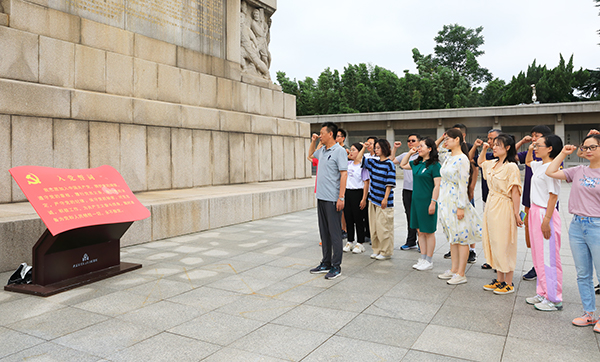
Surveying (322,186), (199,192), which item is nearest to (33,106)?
(199,192)

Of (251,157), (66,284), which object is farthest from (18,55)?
(251,157)

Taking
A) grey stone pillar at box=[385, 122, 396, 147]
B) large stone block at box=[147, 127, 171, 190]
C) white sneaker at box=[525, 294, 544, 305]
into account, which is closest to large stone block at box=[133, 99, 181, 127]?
large stone block at box=[147, 127, 171, 190]

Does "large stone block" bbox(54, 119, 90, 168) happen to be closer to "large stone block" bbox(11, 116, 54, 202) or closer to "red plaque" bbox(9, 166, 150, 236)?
"large stone block" bbox(11, 116, 54, 202)

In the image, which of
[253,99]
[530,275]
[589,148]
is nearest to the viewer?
[589,148]

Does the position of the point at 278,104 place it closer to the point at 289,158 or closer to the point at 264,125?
the point at 264,125

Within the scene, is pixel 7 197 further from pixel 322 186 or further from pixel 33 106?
pixel 322 186

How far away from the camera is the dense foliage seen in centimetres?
4012

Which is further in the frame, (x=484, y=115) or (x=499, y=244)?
(x=484, y=115)

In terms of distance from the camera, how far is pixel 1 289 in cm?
458

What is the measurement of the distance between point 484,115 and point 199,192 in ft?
77.6

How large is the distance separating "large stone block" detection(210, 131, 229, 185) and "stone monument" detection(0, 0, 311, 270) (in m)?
0.03

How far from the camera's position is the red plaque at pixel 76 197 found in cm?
436

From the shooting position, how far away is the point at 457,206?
16.1ft

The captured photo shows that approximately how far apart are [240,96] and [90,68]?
4.34 meters
